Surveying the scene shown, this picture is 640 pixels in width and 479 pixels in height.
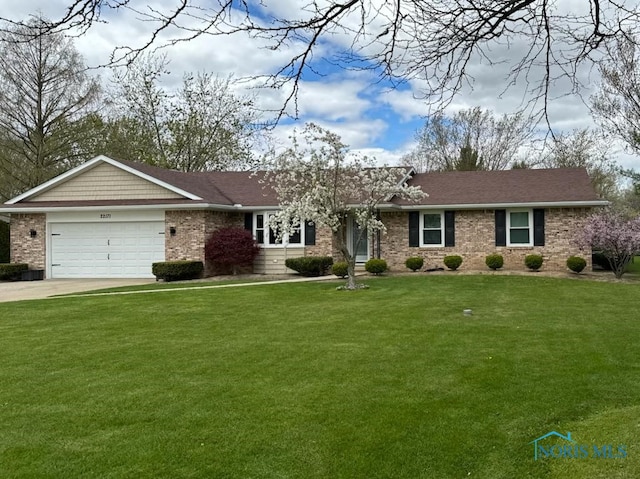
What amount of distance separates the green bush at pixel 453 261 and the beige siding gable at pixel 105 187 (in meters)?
10.7

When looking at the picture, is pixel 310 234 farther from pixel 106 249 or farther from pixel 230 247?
pixel 106 249

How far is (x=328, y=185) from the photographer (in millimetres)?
16062

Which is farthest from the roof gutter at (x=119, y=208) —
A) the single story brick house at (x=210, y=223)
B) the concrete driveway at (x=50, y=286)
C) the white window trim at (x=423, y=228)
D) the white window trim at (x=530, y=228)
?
the white window trim at (x=530, y=228)

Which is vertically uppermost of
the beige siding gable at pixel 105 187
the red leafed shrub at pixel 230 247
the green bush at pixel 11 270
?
the beige siding gable at pixel 105 187

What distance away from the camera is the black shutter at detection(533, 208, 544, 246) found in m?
20.2

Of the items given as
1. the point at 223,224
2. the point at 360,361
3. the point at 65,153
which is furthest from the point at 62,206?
the point at 360,361

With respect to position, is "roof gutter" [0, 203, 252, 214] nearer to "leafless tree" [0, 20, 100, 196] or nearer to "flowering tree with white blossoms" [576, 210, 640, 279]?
"leafless tree" [0, 20, 100, 196]

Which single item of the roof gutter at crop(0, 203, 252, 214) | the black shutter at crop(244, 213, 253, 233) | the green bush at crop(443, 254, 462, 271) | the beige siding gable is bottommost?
the green bush at crop(443, 254, 462, 271)

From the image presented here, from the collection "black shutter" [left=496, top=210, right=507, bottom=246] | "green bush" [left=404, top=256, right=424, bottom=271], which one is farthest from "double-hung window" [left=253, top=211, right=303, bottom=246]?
"black shutter" [left=496, top=210, right=507, bottom=246]

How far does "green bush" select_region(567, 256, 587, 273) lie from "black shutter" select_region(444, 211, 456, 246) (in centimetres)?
421

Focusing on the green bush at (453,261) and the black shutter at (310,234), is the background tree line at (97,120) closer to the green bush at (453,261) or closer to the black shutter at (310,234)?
the black shutter at (310,234)

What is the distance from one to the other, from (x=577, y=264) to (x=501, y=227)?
3187 mm

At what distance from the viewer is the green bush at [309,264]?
19625mm

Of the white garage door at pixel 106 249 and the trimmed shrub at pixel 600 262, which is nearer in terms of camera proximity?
the trimmed shrub at pixel 600 262
